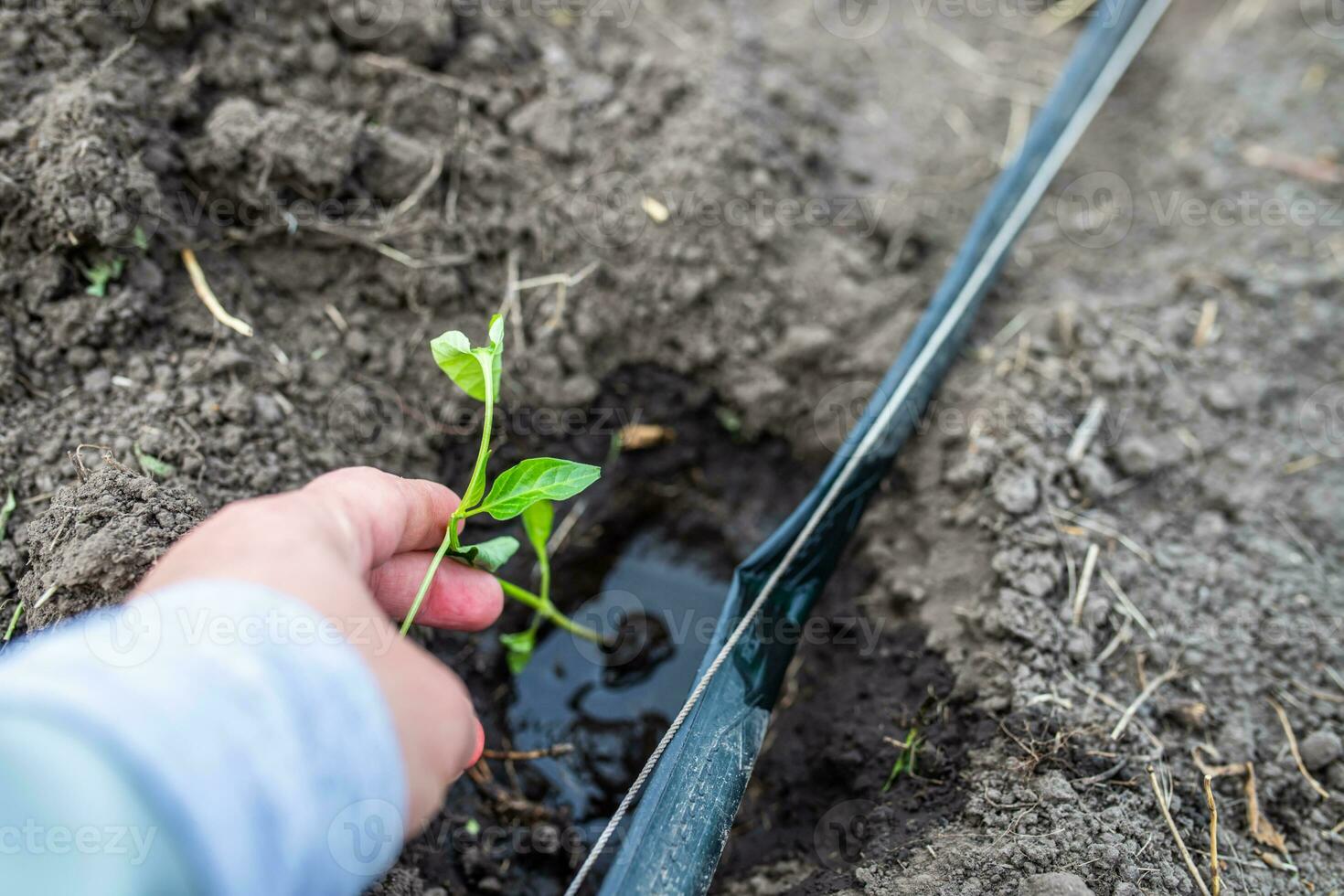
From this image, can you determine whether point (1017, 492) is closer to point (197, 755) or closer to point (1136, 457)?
point (1136, 457)

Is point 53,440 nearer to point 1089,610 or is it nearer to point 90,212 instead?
point 90,212

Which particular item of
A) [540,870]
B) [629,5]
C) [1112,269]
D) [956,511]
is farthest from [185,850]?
[1112,269]

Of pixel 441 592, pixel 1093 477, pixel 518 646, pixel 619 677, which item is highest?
pixel 1093 477

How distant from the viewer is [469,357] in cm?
145

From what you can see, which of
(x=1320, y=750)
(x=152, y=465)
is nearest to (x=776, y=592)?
(x=1320, y=750)

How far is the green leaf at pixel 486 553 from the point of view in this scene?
4.68 feet

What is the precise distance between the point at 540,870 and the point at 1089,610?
1244mm

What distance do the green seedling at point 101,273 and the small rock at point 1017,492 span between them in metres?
1.86

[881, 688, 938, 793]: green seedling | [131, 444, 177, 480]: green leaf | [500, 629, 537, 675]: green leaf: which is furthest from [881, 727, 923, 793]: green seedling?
[131, 444, 177, 480]: green leaf

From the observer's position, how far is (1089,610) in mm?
1710

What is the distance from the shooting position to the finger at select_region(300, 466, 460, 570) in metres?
1.14

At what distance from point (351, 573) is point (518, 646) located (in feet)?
2.64

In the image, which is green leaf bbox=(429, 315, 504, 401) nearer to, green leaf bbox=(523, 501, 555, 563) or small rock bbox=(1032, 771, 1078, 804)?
green leaf bbox=(523, 501, 555, 563)

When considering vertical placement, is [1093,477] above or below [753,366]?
above
